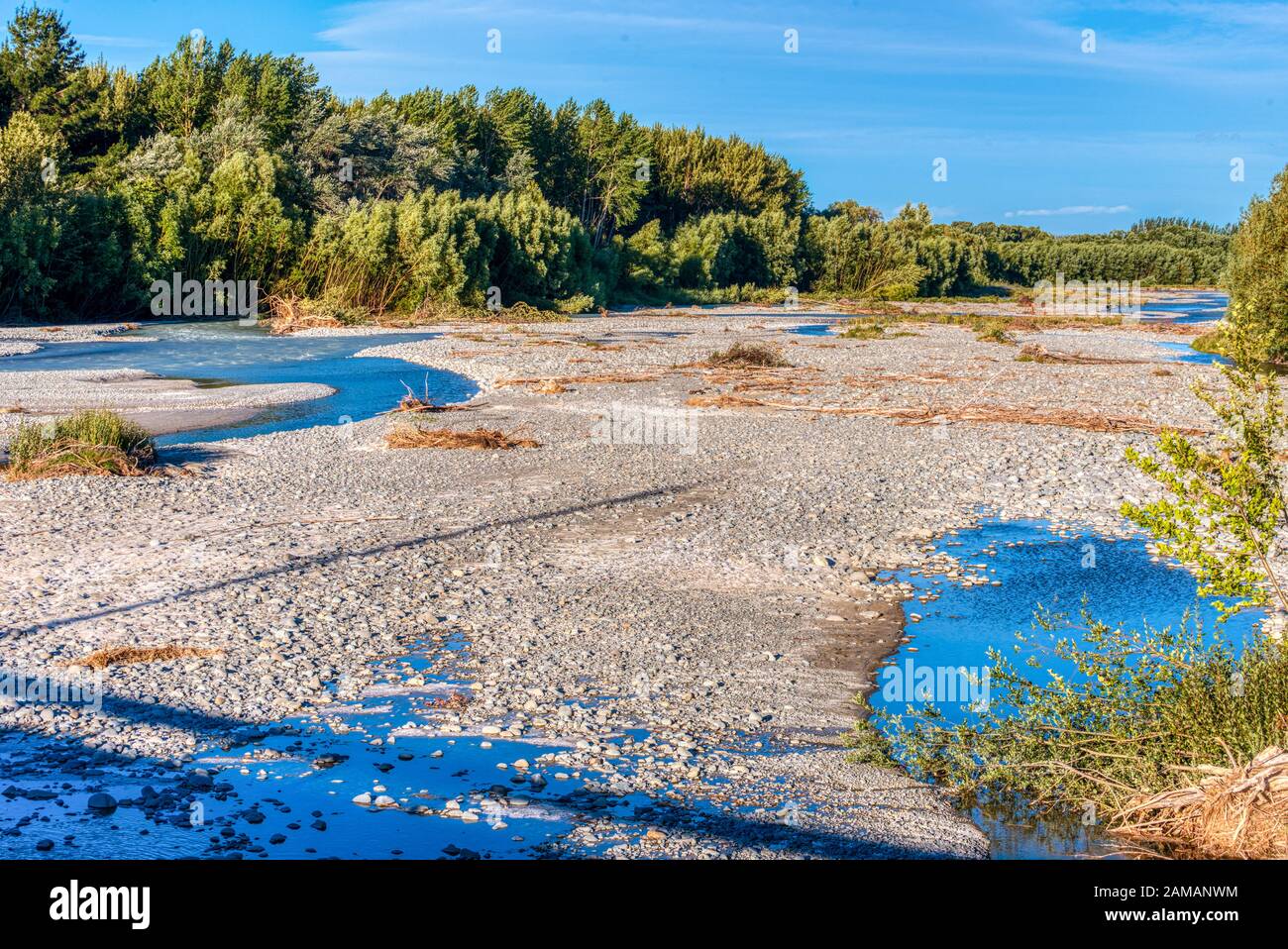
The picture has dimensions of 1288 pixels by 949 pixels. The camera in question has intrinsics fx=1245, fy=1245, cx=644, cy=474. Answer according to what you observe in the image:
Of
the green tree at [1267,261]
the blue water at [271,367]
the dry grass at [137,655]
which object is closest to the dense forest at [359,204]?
the blue water at [271,367]

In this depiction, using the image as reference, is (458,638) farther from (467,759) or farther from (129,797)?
(129,797)

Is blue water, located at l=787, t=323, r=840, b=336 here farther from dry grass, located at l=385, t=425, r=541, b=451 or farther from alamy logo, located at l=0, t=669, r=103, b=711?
alamy logo, located at l=0, t=669, r=103, b=711

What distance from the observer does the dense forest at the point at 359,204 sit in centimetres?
4816

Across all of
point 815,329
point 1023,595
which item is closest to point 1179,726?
point 1023,595

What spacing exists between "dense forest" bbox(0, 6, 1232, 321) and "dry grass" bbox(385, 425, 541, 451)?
3044cm

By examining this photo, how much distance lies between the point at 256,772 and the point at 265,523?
6.74 meters

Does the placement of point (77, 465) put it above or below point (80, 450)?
below

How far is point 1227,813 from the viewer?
5.92 m

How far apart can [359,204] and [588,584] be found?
49103 mm

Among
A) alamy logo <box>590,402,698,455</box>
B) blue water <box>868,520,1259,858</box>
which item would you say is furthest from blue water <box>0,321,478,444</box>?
blue water <box>868,520,1259,858</box>
